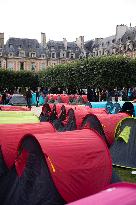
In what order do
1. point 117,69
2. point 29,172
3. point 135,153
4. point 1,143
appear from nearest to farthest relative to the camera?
point 29,172
point 1,143
point 135,153
point 117,69

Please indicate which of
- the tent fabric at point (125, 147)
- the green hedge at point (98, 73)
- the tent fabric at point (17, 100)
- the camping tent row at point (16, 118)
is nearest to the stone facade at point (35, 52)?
the green hedge at point (98, 73)

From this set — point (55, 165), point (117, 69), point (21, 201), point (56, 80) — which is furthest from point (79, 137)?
point (56, 80)

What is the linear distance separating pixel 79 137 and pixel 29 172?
51.6 inches

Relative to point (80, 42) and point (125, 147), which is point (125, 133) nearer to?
point (125, 147)

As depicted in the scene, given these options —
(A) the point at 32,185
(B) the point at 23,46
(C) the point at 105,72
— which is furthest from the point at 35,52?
(A) the point at 32,185

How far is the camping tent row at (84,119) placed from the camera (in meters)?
13.2

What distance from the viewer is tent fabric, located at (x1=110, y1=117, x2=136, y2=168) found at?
11.8m

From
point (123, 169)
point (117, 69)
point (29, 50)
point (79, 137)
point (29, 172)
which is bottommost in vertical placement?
point (123, 169)

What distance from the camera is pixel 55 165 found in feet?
24.5

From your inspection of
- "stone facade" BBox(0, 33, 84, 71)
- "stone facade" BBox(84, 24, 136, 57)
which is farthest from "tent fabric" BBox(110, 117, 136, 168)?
"stone facade" BBox(0, 33, 84, 71)

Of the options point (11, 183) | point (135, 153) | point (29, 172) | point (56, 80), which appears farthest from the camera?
point (56, 80)

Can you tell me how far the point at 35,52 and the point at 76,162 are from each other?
82647mm

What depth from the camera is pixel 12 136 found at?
9602mm

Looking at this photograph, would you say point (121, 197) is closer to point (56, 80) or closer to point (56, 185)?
point (56, 185)
